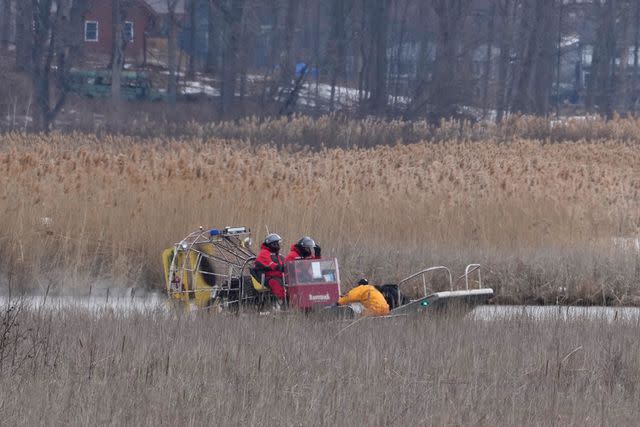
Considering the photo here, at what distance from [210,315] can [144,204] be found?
4870mm

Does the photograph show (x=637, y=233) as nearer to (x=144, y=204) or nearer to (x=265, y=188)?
(x=265, y=188)

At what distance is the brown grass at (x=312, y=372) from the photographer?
7297 millimetres

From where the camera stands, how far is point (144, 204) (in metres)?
16.1

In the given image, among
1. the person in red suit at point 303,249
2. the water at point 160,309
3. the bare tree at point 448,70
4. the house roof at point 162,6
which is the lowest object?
the water at point 160,309

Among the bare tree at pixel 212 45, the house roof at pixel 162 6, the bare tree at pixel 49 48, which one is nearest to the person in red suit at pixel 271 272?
the bare tree at pixel 49 48

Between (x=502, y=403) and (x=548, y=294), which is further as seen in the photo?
(x=548, y=294)

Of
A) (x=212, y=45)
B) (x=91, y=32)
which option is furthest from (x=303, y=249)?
(x=91, y=32)

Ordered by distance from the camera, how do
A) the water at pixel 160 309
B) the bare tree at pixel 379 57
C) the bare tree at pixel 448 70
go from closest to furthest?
the water at pixel 160 309 → the bare tree at pixel 448 70 → the bare tree at pixel 379 57

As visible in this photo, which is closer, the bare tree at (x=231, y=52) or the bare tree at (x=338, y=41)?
the bare tree at (x=231, y=52)

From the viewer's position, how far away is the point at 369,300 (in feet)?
37.2

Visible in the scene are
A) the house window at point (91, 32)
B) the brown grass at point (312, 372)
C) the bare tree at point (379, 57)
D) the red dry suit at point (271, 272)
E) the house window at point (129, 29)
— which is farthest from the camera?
the house window at point (91, 32)

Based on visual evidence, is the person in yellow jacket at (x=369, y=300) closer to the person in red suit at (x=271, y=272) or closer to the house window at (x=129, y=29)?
the person in red suit at (x=271, y=272)

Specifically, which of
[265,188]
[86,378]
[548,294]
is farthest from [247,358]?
[265,188]

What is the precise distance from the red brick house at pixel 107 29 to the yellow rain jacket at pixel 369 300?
54994 mm
